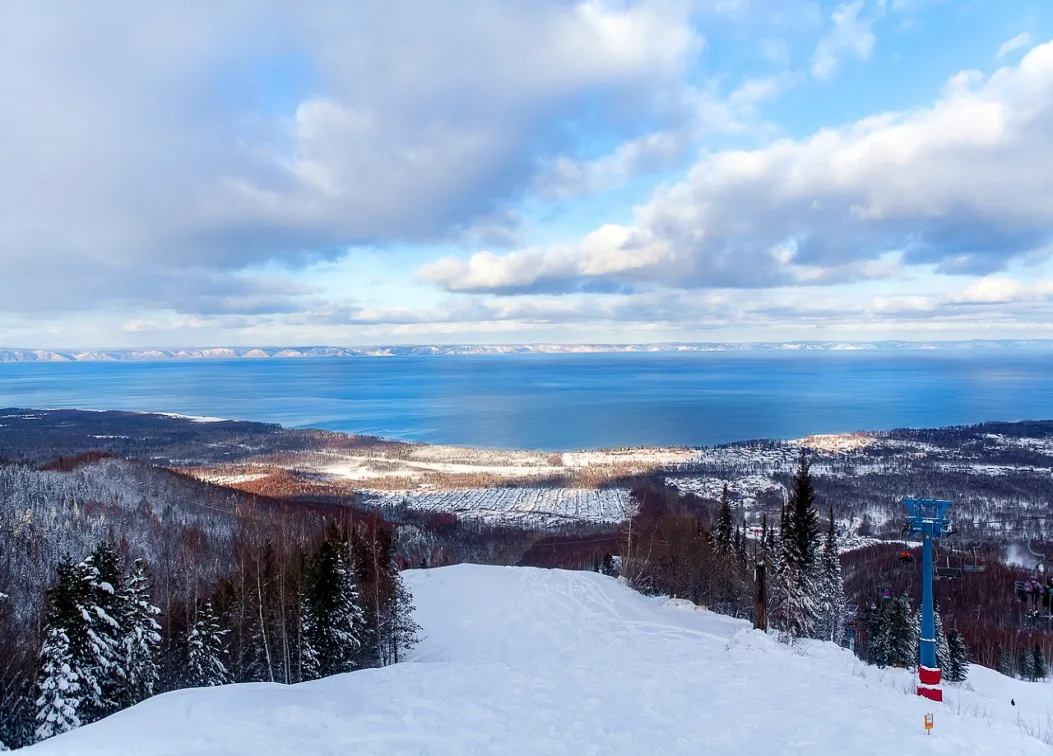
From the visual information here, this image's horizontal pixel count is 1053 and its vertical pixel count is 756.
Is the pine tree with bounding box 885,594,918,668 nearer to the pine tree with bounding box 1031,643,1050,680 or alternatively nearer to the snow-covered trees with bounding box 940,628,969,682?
the snow-covered trees with bounding box 940,628,969,682

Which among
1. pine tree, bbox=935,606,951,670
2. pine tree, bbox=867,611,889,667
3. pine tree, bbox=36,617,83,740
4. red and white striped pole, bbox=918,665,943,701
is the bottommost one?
pine tree, bbox=867,611,889,667

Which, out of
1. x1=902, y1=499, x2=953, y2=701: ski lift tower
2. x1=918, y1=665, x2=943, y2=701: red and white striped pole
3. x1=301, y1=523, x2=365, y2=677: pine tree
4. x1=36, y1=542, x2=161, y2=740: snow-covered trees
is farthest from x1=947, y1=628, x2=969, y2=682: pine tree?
x1=36, y1=542, x2=161, y2=740: snow-covered trees

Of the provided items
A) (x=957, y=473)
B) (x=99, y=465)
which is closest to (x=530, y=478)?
(x=99, y=465)

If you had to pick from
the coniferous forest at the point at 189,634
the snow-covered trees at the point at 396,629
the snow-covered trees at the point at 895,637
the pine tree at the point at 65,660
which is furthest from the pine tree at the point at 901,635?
the pine tree at the point at 65,660

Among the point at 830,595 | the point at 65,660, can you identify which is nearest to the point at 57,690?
the point at 65,660

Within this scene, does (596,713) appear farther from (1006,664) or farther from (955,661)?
(1006,664)

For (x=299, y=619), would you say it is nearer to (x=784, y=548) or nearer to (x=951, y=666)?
(x=784, y=548)

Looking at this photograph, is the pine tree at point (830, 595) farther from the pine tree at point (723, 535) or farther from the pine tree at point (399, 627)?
the pine tree at point (399, 627)
